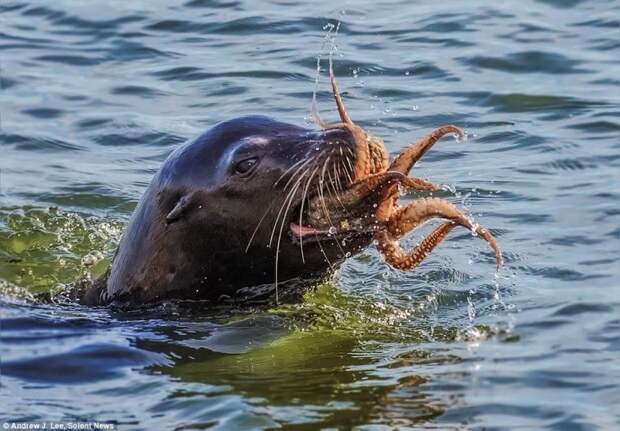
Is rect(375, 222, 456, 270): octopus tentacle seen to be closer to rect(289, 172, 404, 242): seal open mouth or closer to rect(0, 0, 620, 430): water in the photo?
rect(289, 172, 404, 242): seal open mouth

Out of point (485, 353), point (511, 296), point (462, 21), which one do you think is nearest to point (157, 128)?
point (462, 21)

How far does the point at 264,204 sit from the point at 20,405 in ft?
5.03

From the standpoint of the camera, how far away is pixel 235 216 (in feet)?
22.9

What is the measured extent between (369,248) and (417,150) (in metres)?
2.47

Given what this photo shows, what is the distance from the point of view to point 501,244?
871 cm

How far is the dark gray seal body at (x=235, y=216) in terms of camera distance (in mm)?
6777

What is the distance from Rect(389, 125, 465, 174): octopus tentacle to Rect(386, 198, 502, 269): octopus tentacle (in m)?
0.19

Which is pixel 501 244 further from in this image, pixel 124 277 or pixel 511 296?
pixel 124 277

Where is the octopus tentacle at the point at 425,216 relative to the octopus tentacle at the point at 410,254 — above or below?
above

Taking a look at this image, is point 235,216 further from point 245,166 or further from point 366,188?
point 366,188

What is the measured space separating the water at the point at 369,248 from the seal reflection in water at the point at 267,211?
0.88ft

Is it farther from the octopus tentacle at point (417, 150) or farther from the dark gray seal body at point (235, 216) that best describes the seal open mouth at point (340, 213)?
the octopus tentacle at point (417, 150)

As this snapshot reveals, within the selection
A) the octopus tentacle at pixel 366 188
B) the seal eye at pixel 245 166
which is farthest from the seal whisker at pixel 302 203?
the seal eye at pixel 245 166

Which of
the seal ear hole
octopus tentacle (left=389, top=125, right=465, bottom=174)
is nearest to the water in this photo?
the seal ear hole
